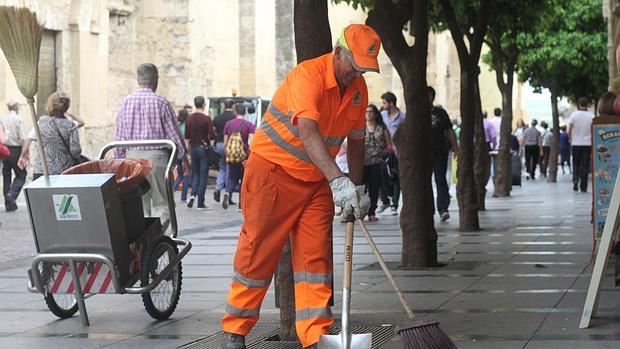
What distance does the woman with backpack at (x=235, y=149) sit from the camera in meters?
22.6

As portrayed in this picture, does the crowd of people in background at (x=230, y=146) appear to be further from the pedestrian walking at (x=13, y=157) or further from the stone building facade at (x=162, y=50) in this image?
the stone building facade at (x=162, y=50)

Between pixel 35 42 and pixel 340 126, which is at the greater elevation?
pixel 35 42

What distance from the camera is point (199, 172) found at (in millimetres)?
22844

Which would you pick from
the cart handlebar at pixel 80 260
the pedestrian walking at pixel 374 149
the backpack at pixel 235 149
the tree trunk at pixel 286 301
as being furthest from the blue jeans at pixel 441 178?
the tree trunk at pixel 286 301

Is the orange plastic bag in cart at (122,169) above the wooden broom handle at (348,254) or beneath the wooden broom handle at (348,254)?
above

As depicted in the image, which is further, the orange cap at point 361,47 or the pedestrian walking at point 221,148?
the pedestrian walking at point 221,148

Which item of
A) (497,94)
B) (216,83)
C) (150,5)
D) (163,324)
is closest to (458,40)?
(163,324)

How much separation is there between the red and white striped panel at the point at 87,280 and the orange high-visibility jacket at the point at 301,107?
2.06 meters

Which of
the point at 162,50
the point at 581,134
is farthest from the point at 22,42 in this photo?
the point at 162,50

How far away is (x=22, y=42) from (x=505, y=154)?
18.7 m

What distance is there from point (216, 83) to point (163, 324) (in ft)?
86.1

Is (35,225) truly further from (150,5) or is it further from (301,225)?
(150,5)

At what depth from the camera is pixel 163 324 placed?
9.14 meters

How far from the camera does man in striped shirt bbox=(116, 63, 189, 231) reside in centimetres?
1109
